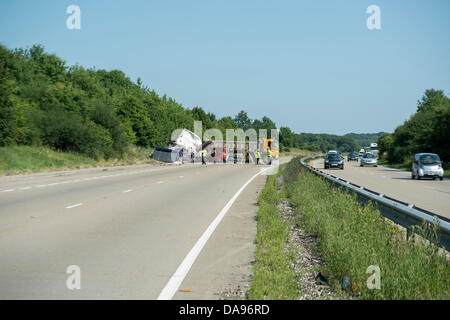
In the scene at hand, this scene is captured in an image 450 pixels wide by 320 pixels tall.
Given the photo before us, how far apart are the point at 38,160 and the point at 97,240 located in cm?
2822

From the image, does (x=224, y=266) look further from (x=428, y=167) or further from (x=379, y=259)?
(x=428, y=167)

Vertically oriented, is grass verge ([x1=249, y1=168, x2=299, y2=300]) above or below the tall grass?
Result: below

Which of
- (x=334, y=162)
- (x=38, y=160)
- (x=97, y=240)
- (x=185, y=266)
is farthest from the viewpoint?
(x=334, y=162)

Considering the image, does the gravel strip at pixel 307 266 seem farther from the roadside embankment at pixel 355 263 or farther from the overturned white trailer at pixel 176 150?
the overturned white trailer at pixel 176 150

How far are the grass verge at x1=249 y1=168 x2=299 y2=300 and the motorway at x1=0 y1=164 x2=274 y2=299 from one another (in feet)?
3.90

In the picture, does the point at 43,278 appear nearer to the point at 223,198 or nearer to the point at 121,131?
the point at 223,198

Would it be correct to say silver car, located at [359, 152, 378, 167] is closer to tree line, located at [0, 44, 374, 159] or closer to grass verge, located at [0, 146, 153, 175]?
tree line, located at [0, 44, 374, 159]

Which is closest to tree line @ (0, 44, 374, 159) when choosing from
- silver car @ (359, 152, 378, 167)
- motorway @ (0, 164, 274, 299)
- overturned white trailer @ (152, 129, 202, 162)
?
overturned white trailer @ (152, 129, 202, 162)

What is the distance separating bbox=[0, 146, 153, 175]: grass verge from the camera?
31.6m

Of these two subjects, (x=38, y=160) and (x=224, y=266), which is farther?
(x=38, y=160)

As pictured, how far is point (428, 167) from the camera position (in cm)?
3309

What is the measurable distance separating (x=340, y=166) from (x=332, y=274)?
144ft

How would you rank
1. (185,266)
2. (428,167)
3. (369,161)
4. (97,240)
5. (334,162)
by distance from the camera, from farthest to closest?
(369,161), (334,162), (428,167), (97,240), (185,266)

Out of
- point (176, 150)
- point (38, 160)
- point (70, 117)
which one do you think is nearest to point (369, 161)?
point (176, 150)
